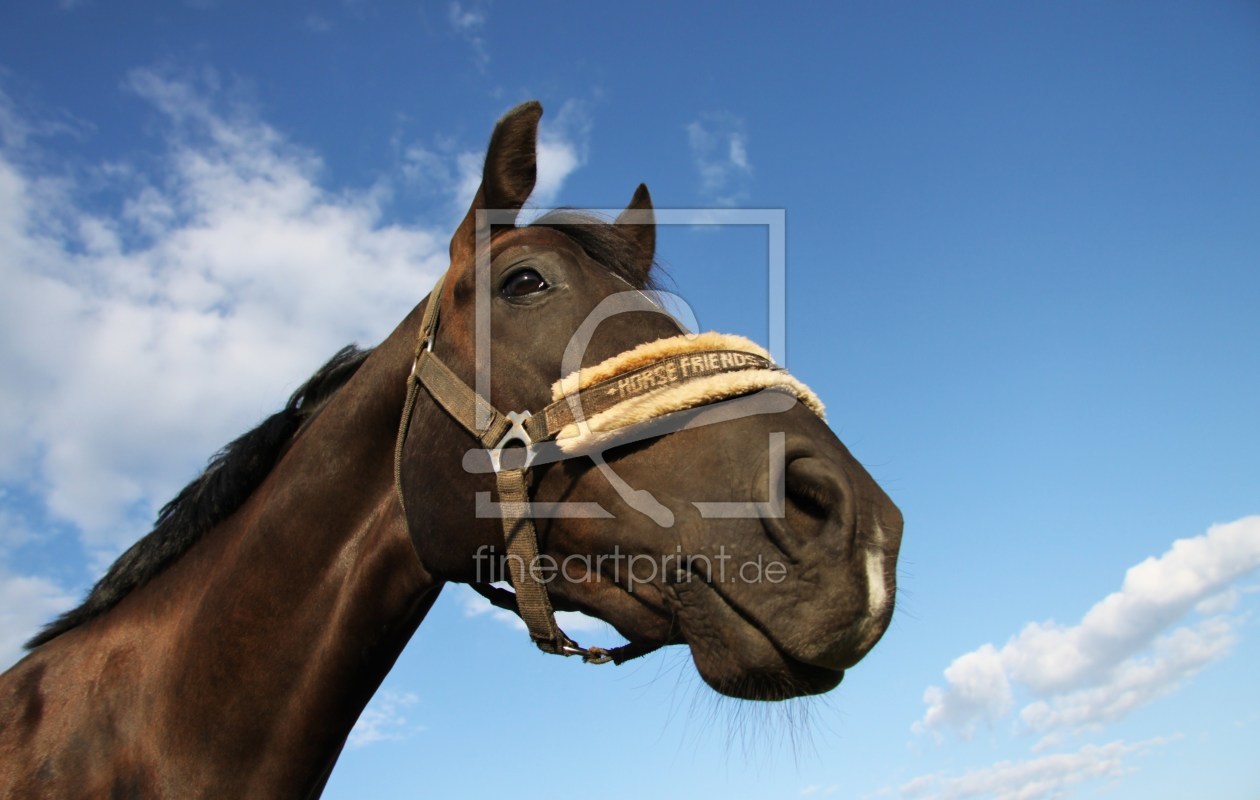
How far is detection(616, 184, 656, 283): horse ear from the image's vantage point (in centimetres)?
458

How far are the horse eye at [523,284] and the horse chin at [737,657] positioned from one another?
147 cm

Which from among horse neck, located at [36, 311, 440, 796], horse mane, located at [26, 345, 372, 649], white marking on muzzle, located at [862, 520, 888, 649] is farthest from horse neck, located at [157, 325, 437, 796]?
white marking on muzzle, located at [862, 520, 888, 649]

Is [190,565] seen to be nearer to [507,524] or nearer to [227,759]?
[227,759]

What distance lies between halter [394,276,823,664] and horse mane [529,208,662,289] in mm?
704

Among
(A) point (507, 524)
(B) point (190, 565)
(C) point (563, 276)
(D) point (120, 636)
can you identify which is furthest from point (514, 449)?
(D) point (120, 636)

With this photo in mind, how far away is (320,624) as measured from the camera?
11.7ft

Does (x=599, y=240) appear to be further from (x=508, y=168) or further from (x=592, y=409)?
(x=592, y=409)

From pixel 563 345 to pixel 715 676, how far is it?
1415 mm

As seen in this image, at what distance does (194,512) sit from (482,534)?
1827mm

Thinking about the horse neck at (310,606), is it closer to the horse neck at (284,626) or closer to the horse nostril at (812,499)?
the horse neck at (284,626)

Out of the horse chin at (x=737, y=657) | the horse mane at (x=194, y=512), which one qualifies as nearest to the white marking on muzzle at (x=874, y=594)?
the horse chin at (x=737, y=657)

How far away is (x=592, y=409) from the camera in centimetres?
312

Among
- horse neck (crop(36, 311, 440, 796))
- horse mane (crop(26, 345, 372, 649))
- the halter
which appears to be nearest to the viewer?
the halter

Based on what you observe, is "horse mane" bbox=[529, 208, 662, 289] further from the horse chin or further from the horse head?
the horse chin
